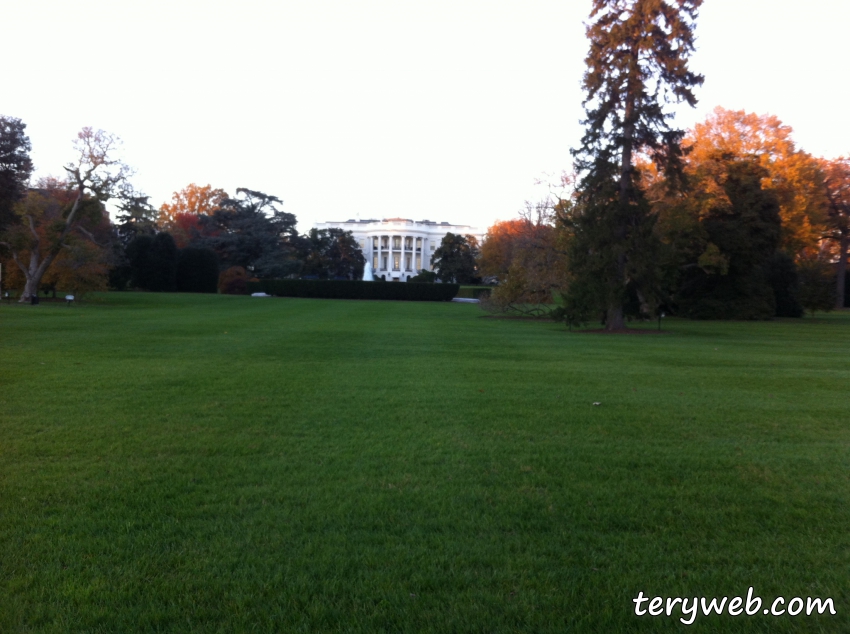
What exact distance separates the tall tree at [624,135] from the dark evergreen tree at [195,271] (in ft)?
142

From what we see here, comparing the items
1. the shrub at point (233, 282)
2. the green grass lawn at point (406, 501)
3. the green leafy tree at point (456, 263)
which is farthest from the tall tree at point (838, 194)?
the shrub at point (233, 282)

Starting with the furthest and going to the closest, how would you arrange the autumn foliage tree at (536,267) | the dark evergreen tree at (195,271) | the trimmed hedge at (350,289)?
the trimmed hedge at (350,289) → the dark evergreen tree at (195,271) → the autumn foliage tree at (536,267)

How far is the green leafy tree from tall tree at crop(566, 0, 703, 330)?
63691mm

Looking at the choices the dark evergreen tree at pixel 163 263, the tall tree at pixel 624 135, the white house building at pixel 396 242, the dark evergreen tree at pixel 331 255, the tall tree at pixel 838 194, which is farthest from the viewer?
the white house building at pixel 396 242

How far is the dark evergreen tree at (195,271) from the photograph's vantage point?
6228 centimetres

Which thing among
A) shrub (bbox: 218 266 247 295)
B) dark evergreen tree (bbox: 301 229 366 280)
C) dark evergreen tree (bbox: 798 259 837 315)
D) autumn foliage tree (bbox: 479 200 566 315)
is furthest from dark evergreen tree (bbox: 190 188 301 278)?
dark evergreen tree (bbox: 798 259 837 315)

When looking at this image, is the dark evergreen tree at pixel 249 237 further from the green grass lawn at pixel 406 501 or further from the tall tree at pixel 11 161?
the green grass lawn at pixel 406 501

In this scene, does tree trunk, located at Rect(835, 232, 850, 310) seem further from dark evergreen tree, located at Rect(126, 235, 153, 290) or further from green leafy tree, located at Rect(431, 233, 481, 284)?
dark evergreen tree, located at Rect(126, 235, 153, 290)

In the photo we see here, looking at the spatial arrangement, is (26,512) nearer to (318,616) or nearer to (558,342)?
(318,616)

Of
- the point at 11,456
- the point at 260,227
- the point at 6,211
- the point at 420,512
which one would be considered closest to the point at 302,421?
the point at 11,456

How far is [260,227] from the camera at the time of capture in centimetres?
7381

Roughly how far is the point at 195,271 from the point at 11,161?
21.6m

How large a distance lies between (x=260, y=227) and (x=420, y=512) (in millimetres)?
71222

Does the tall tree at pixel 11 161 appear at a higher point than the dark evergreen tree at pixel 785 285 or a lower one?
higher
